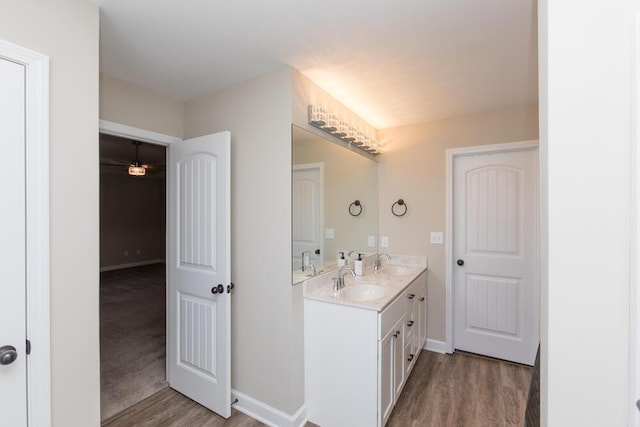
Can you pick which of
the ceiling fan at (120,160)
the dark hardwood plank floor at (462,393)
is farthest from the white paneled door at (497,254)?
the ceiling fan at (120,160)

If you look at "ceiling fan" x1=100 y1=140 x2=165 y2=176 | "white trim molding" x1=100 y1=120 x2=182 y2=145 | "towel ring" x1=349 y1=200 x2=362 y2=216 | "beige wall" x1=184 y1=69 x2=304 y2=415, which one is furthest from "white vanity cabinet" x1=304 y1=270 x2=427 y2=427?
"ceiling fan" x1=100 y1=140 x2=165 y2=176

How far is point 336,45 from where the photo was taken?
1.68 metres

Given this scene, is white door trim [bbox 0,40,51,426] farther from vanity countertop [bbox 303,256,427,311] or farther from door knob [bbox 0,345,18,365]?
vanity countertop [bbox 303,256,427,311]

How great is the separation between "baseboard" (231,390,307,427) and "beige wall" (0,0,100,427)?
997 millimetres

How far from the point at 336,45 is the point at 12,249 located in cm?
182

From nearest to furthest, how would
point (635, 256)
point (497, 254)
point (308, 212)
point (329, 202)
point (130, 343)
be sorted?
point (635, 256), point (308, 212), point (329, 202), point (497, 254), point (130, 343)

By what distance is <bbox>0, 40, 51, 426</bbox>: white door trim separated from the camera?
113cm

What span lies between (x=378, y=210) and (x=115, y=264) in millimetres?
7009

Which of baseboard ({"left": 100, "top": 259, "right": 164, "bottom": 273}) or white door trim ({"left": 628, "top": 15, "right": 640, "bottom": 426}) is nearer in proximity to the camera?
white door trim ({"left": 628, "top": 15, "right": 640, "bottom": 426})

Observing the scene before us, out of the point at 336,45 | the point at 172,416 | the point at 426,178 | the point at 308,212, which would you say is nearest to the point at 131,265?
the point at 172,416

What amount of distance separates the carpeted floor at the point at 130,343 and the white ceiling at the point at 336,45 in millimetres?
2451

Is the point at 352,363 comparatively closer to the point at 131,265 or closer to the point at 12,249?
the point at 12,249

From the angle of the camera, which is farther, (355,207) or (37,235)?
(355,207)

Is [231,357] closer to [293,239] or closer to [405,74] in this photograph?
[293,239]
